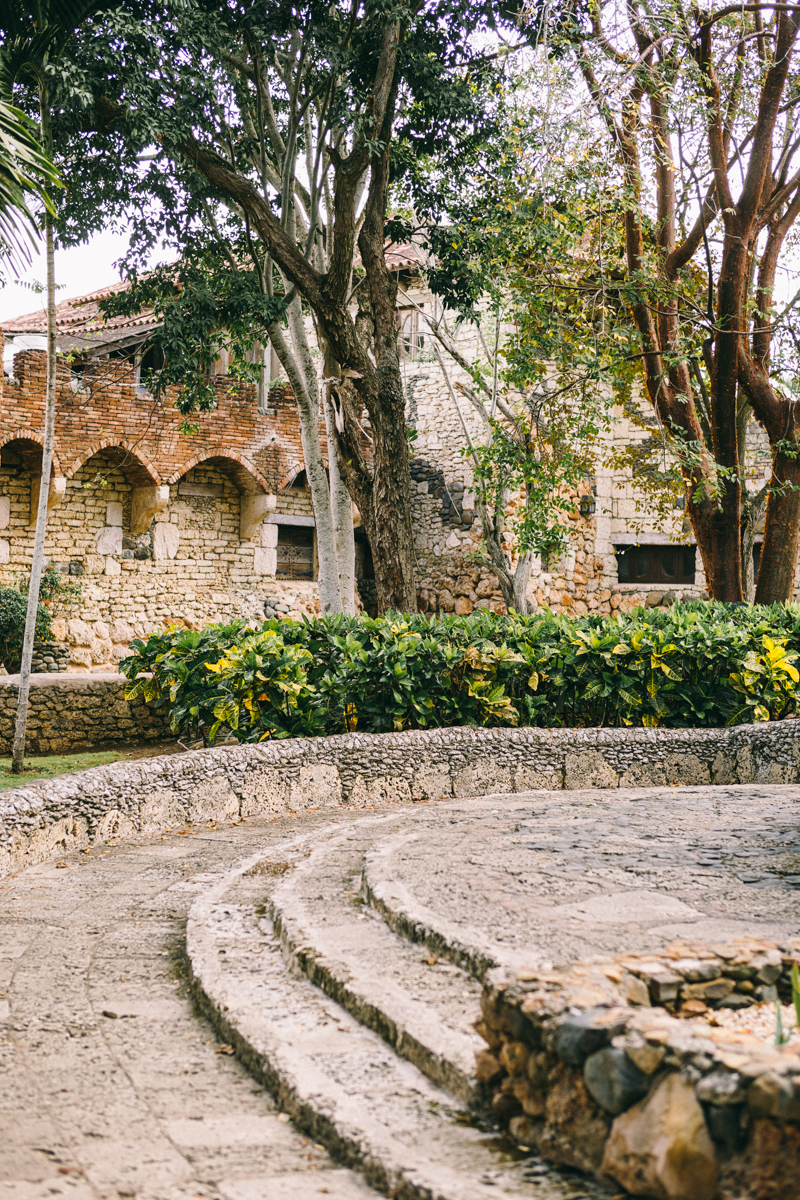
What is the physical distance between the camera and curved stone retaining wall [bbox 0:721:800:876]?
5.31 m

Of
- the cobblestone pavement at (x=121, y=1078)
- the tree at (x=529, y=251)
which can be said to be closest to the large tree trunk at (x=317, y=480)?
the tree at (x=529, y=251)

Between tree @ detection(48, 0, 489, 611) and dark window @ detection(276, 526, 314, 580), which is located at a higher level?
tree @ detection(48, 0, 489, 611)

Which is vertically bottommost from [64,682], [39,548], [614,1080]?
[614,1080]

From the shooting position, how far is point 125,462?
15547mm

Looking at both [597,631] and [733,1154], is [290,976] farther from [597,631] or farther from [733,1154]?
[597,631]

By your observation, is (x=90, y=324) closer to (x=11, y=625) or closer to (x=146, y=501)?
(x=146, y=501)

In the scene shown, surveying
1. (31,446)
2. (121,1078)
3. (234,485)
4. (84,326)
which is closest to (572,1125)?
(121,1078)

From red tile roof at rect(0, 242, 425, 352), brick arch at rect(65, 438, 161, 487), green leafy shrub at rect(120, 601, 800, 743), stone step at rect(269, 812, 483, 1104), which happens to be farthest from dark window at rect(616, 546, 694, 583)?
stone step at rect(269, 812, 483, 1104)

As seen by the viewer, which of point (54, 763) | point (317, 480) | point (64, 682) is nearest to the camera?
point (54, 763)

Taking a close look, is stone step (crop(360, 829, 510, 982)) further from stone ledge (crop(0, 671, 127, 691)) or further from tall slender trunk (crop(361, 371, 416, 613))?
stone ledge (crop(0, 671, 127, 691))

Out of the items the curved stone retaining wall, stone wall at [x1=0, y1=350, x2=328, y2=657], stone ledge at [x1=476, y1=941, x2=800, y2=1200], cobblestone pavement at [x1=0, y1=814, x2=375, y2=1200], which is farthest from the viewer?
stone wall at [x1=0, y1=350, x2=328, y2=657]

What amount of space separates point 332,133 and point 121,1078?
32.3ft

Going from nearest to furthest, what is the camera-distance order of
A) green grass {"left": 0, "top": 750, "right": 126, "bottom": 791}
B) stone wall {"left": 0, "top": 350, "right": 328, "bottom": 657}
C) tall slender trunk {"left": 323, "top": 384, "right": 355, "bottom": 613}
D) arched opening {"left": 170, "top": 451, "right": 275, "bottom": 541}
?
green grass {"left": 0, "top": 750, "right": 126, "bottom": 791} < tall slender trunk {"left": 323, "top": 384, "right": 355, "bottom": 613} < stone wall {"left": 0, "top": 350, "right": 328, "bottom": 657} < arched opening {"left": 170, "top": 451, "right": 275, "bottom": 541}

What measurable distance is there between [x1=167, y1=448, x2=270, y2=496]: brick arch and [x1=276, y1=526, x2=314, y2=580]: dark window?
1.12 meters
